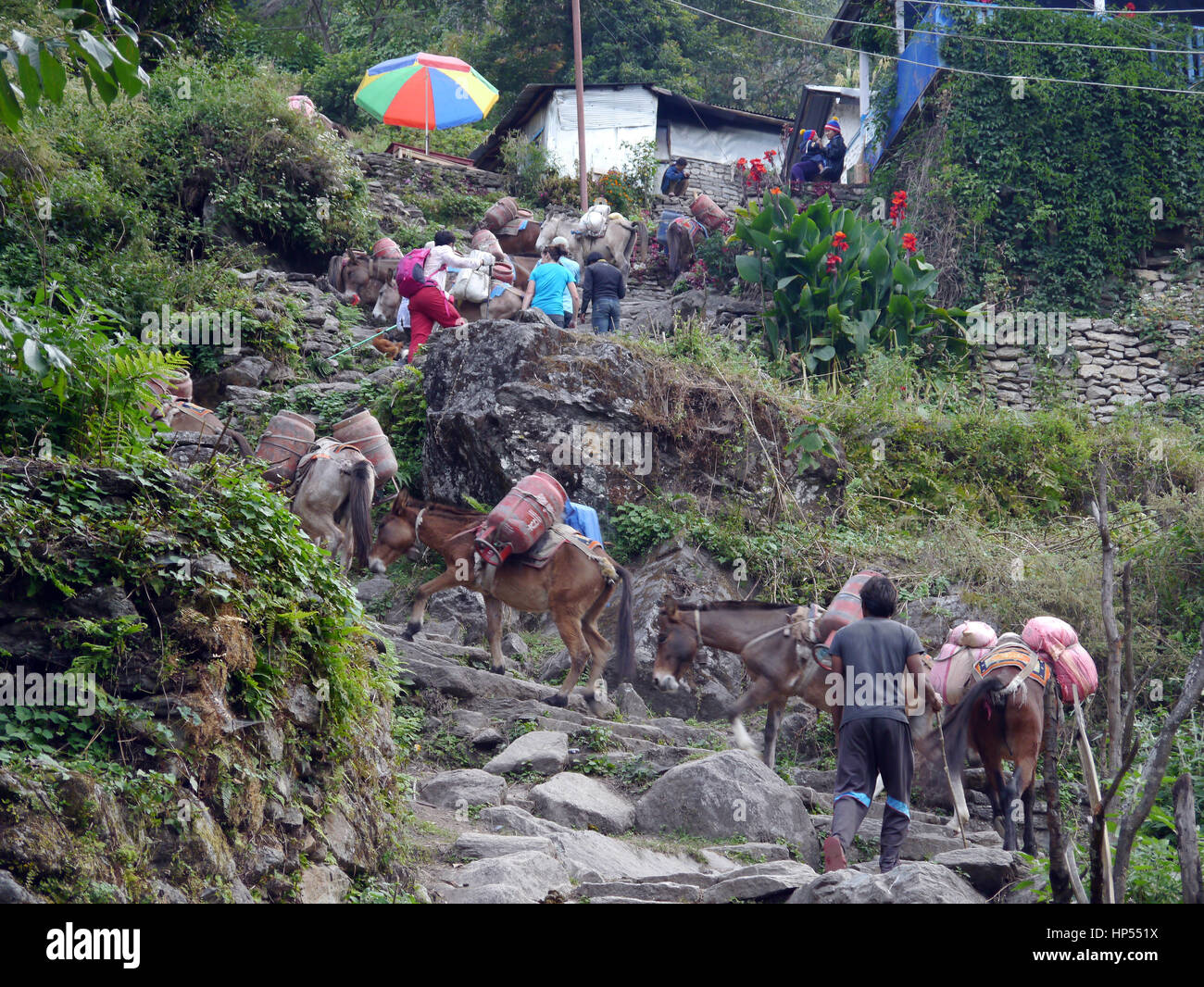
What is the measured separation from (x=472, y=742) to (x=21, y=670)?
15.6ft

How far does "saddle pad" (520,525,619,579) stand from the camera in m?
11.1

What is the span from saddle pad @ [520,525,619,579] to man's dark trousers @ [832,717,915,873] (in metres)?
4.01

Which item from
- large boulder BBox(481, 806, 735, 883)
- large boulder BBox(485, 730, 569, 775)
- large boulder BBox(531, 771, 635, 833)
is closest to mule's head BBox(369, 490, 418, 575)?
large boulder BBox(485, 730, 569, 775)

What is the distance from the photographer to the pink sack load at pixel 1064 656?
32.0 ft

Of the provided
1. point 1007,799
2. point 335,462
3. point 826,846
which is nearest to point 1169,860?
point 826,846

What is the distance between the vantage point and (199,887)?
5.05 meters

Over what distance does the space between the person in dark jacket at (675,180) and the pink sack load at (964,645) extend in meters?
17.8

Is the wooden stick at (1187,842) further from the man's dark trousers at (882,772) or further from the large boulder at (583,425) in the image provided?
the large boulder at (583,425)

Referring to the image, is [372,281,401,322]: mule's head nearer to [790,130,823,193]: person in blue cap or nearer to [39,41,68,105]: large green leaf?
[790,130,823,193]: person in blue cap

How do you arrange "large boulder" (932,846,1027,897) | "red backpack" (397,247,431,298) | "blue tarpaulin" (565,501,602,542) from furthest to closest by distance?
"red backpack" (397,247,431,298) < "blue tarpaulin" (565,501,602,542) < "large boulder" (932,846,1027,897)

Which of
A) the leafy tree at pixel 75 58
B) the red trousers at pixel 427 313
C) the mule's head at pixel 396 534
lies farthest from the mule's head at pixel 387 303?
the leafy tree at pixel 75 58

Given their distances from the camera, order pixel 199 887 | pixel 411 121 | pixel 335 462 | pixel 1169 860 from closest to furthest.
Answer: pixel 199 887 < pixel 1169 860 < pixel 335 462 < pixel 411 121

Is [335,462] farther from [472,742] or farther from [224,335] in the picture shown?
[224,335]

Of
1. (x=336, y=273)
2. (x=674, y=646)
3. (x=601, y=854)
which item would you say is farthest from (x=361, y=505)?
(x=336, y=273)
